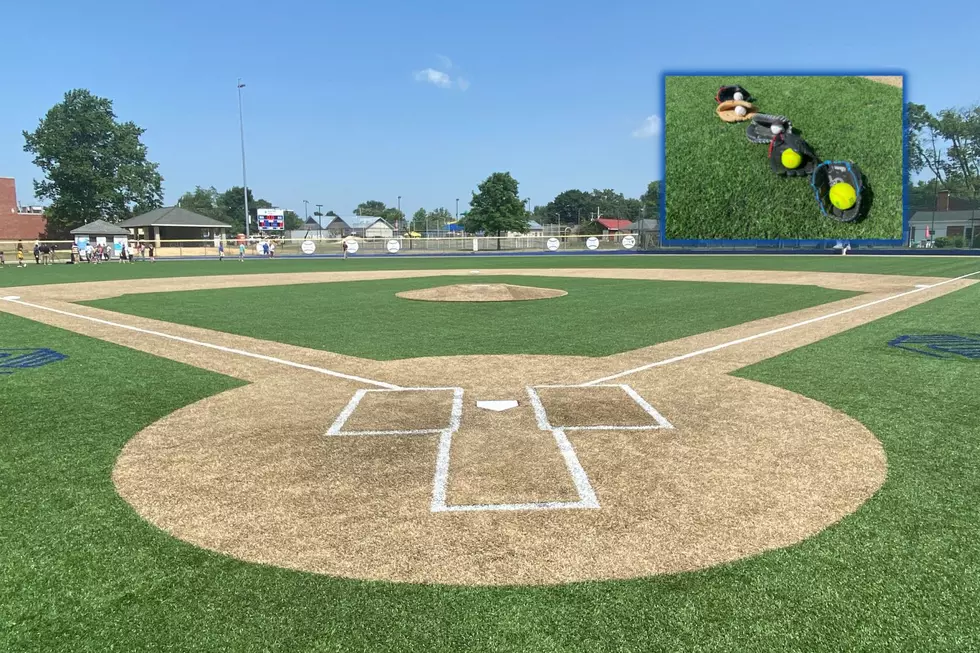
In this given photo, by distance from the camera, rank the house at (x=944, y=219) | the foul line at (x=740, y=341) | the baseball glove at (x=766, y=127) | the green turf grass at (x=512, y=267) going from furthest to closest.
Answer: the house at (x=944, y=219) < the baseball glove at (x=766, y=127) < the green turf grass at (x=512, y=267) < the foul line at (x=740, y=341)

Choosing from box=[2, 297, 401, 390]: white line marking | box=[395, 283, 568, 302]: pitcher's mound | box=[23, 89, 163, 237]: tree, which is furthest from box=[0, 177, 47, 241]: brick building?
box=[395, 283, 568, 302]: pitcher's mound

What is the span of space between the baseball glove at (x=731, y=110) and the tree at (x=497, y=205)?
40.0 metres

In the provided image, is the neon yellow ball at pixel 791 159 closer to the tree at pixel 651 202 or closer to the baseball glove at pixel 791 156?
the baseball glove at pixel 791 156

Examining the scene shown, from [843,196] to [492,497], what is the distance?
158 ft

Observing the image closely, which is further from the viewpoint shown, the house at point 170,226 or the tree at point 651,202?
the tree at point 651,202

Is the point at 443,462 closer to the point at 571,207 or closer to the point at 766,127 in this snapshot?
the point at 766,127

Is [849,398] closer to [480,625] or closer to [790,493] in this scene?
[790,493]

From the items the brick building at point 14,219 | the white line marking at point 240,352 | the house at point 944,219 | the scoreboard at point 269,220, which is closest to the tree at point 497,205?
the scoreboard at point 269,220

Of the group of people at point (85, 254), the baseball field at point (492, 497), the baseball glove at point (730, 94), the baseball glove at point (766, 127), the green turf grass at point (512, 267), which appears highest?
the baseball glove at point (730, 94)

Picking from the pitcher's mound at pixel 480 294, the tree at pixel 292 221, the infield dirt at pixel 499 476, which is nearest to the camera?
the infield dirt at pixel 499 476

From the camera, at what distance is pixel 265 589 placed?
9.55 feet

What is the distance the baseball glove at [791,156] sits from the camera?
42.4 metres

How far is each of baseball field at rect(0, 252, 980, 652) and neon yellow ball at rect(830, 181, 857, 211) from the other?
3998cm

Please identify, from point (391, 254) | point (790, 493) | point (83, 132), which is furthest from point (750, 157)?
point (83, 132)
